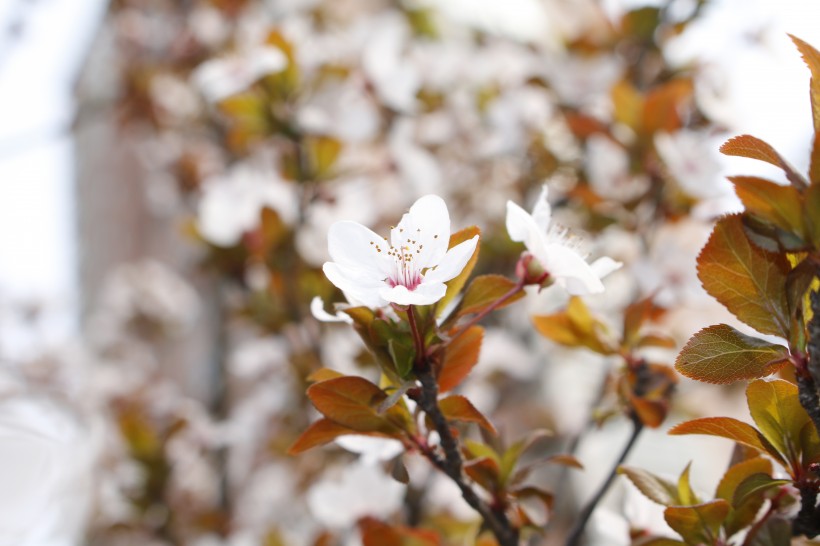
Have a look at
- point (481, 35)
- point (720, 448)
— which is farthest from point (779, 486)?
point (481, 35)

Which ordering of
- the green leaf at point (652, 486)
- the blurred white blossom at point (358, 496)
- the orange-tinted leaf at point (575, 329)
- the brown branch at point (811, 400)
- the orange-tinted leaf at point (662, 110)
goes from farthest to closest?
the orange-tinted leaf at point (662, 110), the blurred white blossom at point (358, 496), the orange-tinted leaf at point (575, 329), the green leaf at point (652, 486), the brown branch at point (811, 400)

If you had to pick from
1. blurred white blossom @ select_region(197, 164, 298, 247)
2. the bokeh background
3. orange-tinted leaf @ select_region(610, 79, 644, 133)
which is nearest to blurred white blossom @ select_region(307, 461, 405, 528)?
the bokeh background

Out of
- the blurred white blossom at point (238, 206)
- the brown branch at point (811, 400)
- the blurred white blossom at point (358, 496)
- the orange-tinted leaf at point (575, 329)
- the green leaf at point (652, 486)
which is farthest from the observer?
the blurred white blossom at point (238, 206)

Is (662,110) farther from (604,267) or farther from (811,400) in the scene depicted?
(811,400)

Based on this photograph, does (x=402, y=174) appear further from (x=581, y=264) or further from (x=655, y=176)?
(x=581, y=264)

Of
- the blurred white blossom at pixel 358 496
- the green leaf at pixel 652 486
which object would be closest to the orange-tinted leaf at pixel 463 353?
the green leaf at pixel 652 486

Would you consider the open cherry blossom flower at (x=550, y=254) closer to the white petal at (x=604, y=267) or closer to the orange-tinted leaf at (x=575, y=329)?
the white petal at (x=604, y=267)

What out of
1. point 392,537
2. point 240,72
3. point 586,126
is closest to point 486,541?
point 392,537
